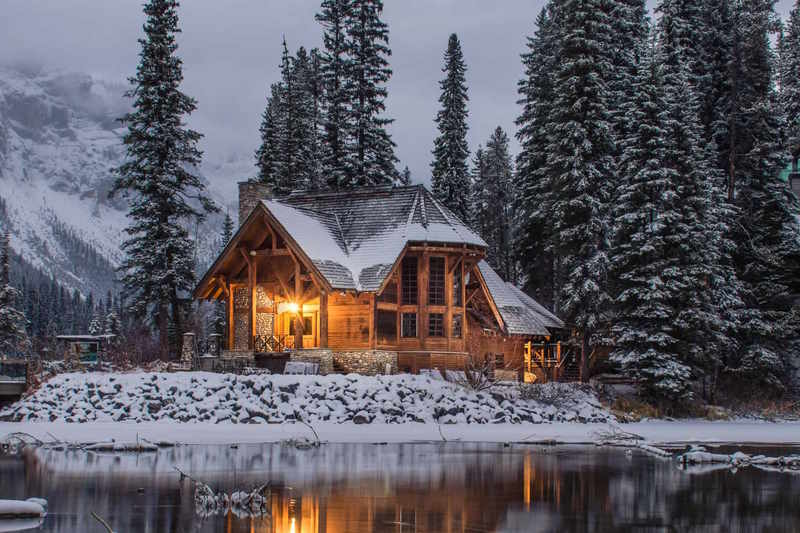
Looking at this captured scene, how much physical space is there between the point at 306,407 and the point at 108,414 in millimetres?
6023

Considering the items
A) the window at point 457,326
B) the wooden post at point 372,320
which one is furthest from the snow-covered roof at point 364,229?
the window at point 457,326

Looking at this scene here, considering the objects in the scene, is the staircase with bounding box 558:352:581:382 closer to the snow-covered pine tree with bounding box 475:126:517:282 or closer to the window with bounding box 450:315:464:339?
the window with bounding box 450:315:464:339

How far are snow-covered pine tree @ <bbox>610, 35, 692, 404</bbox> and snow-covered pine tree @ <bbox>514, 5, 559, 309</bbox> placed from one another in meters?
9.29

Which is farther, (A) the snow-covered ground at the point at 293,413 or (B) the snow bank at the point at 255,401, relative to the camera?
(B) the snow bank at the point at 255,401

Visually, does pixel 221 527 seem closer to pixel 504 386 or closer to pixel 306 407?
pixel 306 407

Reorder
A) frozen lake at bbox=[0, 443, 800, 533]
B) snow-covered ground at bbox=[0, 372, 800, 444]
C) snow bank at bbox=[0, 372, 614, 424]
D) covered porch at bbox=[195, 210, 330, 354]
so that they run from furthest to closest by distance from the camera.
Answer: covered porch at bbox=[195, 210, 330, 354] < snow bank at bbox=[0, 372, 614, 424] < snow-covered ground at bbox=[0, 372, 800, 444] < frozen lake at bbox=[0, 443, 800, 533]

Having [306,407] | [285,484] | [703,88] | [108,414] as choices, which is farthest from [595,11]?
[285,484]

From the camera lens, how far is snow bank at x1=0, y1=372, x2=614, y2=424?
101 ft

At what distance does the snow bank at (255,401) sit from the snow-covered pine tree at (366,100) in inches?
792

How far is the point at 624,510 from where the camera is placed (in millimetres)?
15805

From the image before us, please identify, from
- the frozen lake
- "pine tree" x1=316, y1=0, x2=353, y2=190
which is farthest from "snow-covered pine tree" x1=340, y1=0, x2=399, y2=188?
the frozen lake

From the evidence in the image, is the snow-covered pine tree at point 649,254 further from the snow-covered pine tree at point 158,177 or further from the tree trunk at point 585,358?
the snow-covered pine tree at point 158,177

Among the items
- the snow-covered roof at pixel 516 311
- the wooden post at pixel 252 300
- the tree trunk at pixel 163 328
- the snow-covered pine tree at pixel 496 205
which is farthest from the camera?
the snow-covered pine tree at pixel 496 205

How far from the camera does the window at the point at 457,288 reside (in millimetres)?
42469
